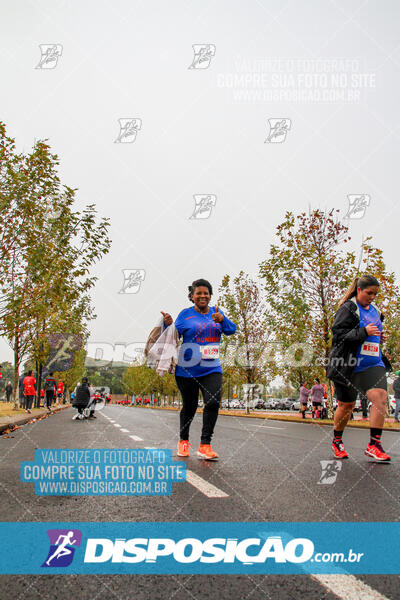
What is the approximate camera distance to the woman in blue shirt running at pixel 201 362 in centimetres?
547

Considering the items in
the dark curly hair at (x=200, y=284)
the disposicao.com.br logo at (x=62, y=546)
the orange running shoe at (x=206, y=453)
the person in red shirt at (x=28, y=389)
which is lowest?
the person in red shirt at (x=28, y=389)

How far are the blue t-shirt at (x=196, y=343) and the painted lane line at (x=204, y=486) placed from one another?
134 centimetres

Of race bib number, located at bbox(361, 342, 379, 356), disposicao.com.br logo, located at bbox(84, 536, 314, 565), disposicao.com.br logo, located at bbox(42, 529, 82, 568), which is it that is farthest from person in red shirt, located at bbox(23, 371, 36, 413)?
disposicao.com.br logo, located at bbox(84, 536, 314, 565)

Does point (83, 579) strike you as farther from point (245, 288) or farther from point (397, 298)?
point (245, 288)

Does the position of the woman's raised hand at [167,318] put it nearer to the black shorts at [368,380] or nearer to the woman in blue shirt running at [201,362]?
the woman in blue shirt running at [201,362]

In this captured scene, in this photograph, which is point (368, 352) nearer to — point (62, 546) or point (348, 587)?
point (348, 587)

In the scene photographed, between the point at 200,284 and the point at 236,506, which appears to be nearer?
the point at 236,506

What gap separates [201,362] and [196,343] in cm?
23

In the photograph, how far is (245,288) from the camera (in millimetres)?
32000

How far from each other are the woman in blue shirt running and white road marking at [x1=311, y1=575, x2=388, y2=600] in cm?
338

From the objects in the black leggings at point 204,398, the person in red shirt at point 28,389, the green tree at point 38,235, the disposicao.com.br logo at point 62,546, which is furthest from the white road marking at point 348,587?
the person in red shirt at point 28,389

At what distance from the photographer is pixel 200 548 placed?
94.0 inches

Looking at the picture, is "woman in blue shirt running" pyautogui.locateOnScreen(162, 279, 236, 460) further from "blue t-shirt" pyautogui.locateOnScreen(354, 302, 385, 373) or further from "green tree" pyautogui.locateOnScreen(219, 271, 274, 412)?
"green tree" pyautogui.locateOnScreen(219, 271, 274, 412)

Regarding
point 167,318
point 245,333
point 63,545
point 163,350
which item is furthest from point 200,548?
point 245,333
